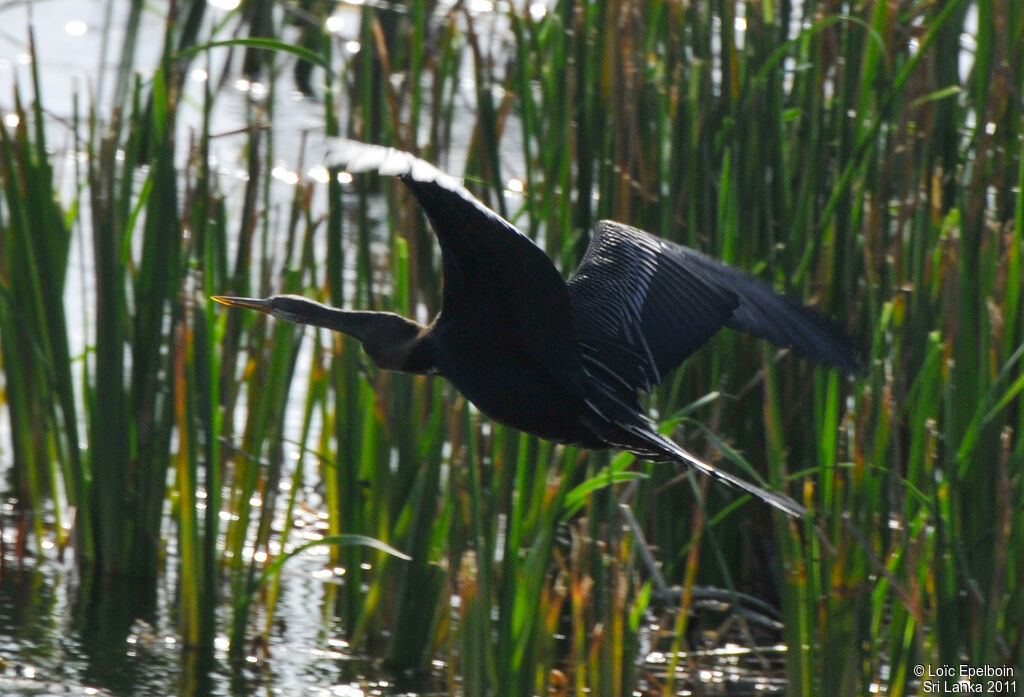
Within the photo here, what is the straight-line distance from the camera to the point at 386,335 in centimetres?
256

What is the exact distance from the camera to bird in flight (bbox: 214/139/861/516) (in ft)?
7.73

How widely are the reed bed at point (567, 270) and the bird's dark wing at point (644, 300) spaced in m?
0.08

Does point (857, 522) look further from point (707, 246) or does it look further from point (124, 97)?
point (124, 97)

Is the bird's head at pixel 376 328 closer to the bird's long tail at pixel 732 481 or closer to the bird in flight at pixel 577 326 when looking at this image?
the bird in flight at pixel 577 326

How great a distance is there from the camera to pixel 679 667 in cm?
301

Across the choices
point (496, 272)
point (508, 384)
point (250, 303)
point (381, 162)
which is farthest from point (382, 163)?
point (250, 303)

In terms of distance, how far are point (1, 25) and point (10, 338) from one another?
12.7 ft

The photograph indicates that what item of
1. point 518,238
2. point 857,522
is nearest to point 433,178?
point 518,238

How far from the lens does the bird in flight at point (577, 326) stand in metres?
2.36

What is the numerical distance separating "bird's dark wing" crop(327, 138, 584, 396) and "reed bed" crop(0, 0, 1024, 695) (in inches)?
6.9

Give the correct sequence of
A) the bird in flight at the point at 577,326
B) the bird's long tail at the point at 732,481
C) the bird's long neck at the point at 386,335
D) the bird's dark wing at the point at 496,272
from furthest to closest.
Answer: the bird's long neck at the point at 386,335, the bird in flight at the point at 577,326, the bird's long tail at the point at 732,481, the bird's dark wing at the point at 496,272

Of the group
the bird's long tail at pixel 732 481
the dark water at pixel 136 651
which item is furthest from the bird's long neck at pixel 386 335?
the dark water at pixel 136 651

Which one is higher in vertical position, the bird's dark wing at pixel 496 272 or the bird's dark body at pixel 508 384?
the bird's dark wing at pixel 496 272

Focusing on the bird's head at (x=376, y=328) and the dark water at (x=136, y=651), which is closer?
the bird's head at (x=376, y=328)
